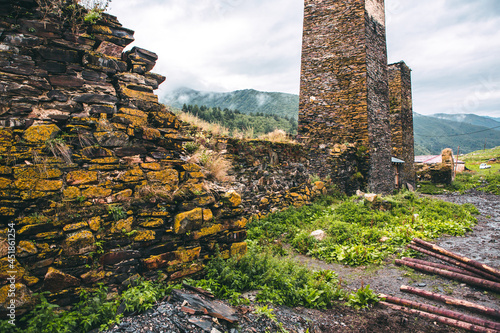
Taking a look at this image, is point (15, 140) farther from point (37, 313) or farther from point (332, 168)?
point (332, 168)

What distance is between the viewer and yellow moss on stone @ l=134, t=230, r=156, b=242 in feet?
11.6

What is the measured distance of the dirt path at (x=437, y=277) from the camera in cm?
485

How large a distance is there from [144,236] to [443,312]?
4.76 m

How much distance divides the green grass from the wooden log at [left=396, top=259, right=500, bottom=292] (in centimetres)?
65

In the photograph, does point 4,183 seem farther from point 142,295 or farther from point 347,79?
point 347,79

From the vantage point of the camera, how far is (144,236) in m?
3.59

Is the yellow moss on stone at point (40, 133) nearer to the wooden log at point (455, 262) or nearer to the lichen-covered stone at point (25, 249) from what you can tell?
the lichen-covered stone at point (25, 249)

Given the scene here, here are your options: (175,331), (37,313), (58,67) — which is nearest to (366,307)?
(175,331)

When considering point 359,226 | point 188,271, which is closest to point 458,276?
point 359,226

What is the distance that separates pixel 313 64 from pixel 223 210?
1151 cm

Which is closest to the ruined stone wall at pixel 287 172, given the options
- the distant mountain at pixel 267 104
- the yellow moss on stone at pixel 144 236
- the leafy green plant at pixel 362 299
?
the leafy green plant at pixel 362 299

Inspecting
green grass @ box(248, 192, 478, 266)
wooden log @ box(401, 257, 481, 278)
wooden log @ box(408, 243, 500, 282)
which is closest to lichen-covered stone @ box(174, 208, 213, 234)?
green grass @ box(248, 192, 478, 266)

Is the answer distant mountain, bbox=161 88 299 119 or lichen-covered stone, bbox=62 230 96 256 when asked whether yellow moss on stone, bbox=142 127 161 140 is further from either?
distant mountain, bbox=161 88 299 119

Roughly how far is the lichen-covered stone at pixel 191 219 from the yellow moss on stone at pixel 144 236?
1.08 feet
